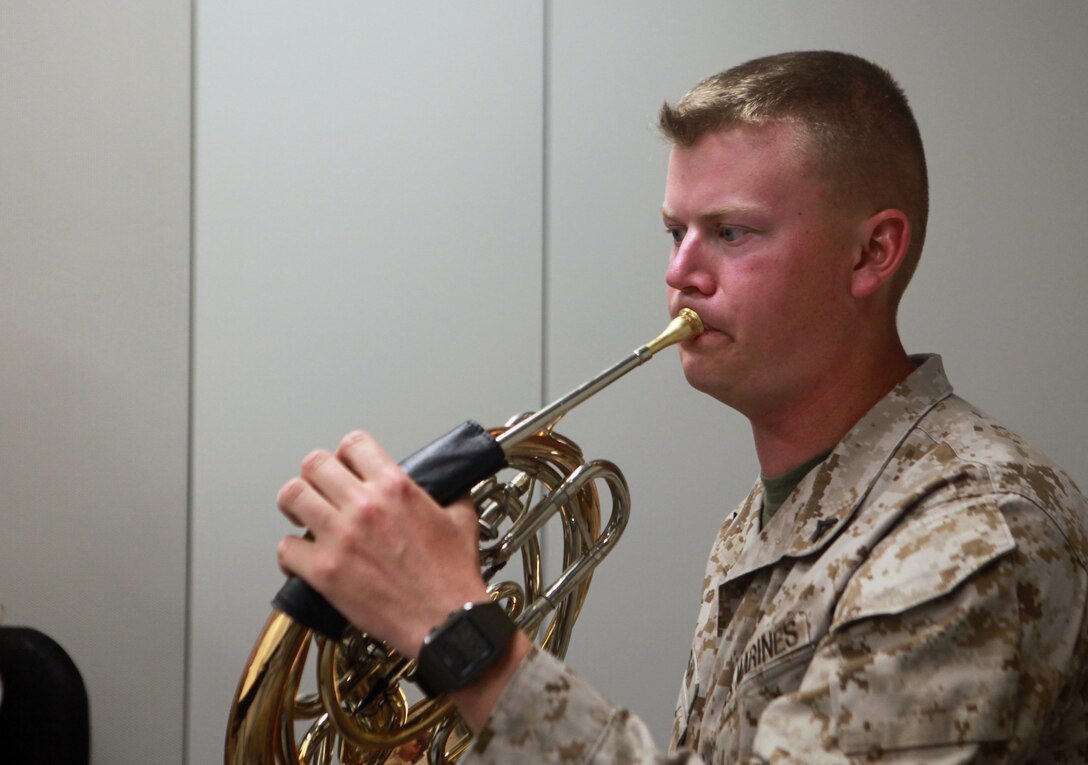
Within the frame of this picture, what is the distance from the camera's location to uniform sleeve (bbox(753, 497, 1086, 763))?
879 mm

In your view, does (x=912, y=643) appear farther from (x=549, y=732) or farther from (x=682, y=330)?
(x=682, y=330)

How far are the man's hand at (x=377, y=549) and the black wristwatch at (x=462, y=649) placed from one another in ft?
0.04

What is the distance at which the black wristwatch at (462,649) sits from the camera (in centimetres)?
89

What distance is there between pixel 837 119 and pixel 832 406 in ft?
0.94

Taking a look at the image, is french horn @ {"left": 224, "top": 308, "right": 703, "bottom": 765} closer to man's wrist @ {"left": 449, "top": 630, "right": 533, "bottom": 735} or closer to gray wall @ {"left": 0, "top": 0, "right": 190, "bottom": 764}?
man's wrist @ {"left": 449, "top": 630, "right": 533, "bottom": 735}

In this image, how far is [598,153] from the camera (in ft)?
7.82

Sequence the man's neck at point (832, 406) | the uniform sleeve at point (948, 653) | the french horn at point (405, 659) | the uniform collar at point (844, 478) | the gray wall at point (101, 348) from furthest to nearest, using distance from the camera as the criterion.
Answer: the gray wall at point (101, 348) → the man's neck at point (832, 406) → the uniform collar at point (844, 478) → the french horn at point (405, 659) → the uniform sleeve at point (948, 653)

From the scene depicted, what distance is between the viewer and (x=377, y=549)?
0.91 metres

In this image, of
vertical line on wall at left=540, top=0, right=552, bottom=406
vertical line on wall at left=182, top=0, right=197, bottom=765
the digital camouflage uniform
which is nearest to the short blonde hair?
the digital camouflage uniform

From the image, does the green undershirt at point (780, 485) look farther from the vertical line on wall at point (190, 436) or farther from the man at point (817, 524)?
the vertical line on wall at point (190, 436)

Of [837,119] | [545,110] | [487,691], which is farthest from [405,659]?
[545,110]

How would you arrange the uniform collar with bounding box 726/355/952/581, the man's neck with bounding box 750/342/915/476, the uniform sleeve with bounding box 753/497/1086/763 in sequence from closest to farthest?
the uniform sleeve with bounding box 753/497/1086/763
the uniform collar with bounding box 726/355/952/581
the man's neck with bounding box 750/342/915/476

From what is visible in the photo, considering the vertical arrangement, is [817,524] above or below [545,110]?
below

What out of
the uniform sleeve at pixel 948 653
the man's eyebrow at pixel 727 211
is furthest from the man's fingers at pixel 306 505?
the man's eyebrow at pixel 727 211
